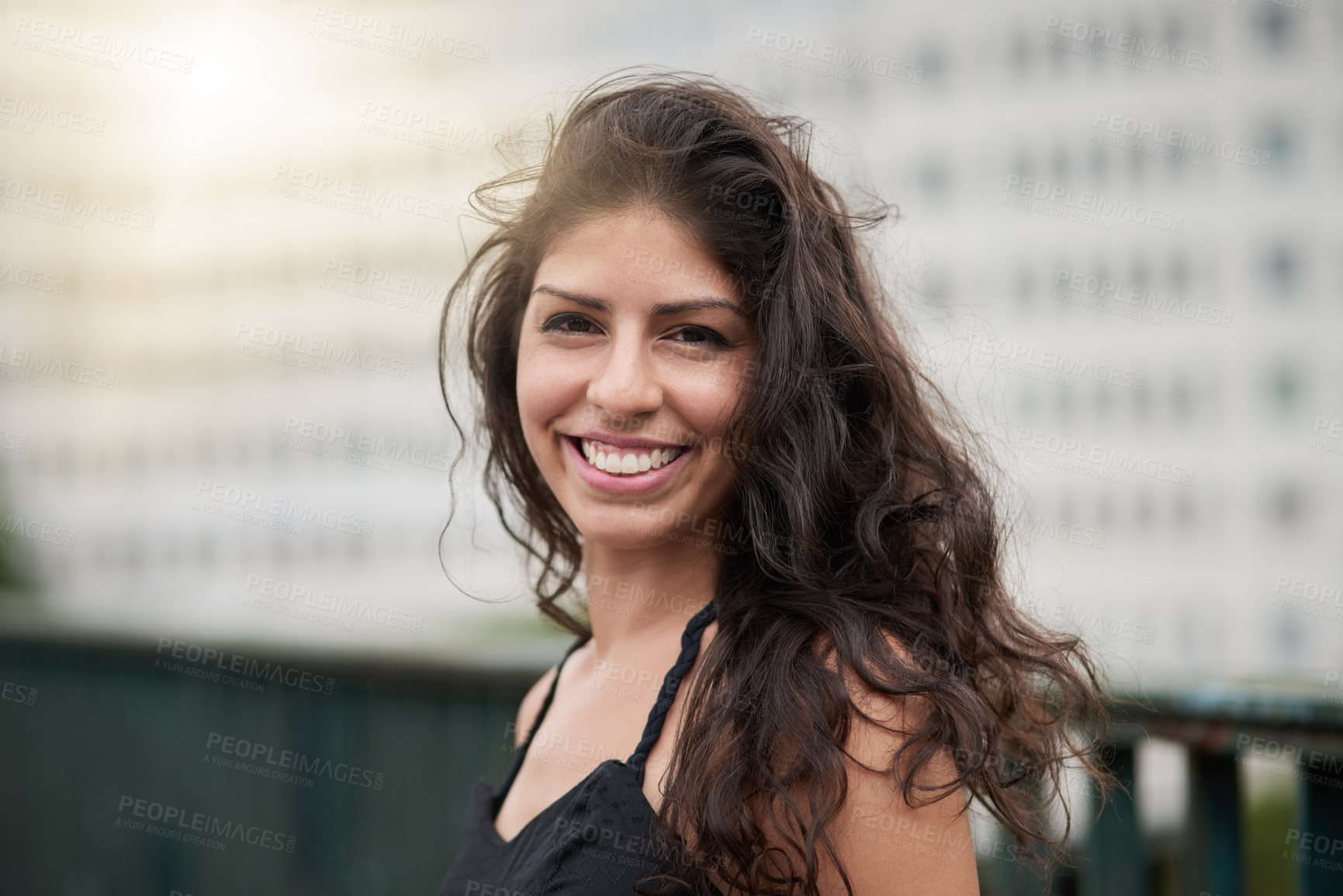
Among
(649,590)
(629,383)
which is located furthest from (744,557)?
(629,383)

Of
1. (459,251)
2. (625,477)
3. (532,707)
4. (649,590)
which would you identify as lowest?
(532,707)

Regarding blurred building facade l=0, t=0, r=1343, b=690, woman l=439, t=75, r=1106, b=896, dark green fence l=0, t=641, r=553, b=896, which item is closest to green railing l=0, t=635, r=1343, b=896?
dark green fence l=0, t=641, r=553, b=896

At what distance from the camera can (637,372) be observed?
1.83m

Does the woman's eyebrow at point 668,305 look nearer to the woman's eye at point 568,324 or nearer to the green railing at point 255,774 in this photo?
the woman's eye at point 568,324

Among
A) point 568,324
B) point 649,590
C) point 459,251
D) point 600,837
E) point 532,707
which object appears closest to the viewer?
point 600,837

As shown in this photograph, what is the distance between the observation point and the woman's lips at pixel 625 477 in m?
1.89

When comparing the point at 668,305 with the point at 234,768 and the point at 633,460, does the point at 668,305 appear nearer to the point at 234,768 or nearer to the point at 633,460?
the point at 633,460

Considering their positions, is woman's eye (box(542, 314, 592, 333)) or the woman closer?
the woman

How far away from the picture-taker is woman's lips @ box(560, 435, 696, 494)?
6.22 ft

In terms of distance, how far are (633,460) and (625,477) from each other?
0.04 m

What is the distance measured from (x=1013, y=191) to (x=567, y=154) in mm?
50178

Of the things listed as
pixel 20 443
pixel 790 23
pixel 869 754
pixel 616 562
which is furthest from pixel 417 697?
pixel 790 23

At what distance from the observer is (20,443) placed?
5137 millimetres

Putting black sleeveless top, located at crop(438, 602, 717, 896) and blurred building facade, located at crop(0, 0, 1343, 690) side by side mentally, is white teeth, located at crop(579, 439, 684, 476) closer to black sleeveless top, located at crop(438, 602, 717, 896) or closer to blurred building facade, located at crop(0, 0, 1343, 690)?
black sleeveless top, located at crop(438, 602, 717, 896)
